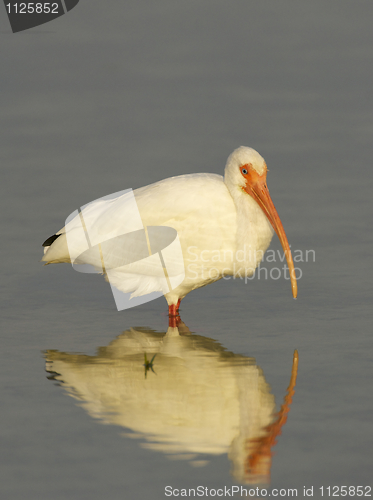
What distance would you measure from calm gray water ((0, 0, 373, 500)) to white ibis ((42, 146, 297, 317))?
635 millimetres

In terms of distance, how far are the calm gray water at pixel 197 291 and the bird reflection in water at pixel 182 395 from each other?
2cm

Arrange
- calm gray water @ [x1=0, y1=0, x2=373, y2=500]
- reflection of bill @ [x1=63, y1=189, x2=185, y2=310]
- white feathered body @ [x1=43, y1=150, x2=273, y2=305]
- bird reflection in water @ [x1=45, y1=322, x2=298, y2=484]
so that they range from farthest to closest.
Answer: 1. reflection of bill @ [x1=63, y1=189, x2=185, y2=310]
2. white feathered body @ [x1=43, y1=150, x2=273, y2=305]
3. bird reflection in water @ [x1=45, y1=322, x2=298, y2=484]
4. calm gray water @ [x1=0, y1=0, x2=373, y2=500]

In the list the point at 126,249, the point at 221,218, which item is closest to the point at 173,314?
the point at 126,249

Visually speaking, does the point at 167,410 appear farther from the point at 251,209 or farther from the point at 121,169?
the point at 121,169

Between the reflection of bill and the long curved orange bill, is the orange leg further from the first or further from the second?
the long curved orange bill

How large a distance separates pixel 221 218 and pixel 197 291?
163 cm

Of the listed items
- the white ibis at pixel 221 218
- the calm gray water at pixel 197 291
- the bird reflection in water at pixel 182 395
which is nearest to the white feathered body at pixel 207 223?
the white ibis at pixel 221 218

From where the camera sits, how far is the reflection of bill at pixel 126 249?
9.64 metres

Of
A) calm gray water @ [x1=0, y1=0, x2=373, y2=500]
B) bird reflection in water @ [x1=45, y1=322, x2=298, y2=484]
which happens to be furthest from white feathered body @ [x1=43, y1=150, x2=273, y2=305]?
bird reflection in water @ [x1=45, y1=322, x2=298, y2=484]

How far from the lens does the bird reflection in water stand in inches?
266

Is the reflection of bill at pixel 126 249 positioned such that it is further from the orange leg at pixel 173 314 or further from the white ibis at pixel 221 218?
the orange leg at pixel 173 314

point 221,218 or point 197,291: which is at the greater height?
point 221,218

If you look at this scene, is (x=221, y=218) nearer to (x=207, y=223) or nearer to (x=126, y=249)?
(x=207, y=223)

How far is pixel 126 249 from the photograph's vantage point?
9.82 meters
